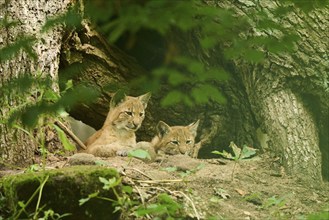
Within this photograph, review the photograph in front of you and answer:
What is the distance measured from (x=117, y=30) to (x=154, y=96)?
561 cm

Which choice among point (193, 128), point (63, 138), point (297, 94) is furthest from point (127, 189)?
point (193, 128)

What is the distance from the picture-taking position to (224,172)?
6547 mm

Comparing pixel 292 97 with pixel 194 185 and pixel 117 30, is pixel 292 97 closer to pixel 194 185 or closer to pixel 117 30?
pixel 194 185

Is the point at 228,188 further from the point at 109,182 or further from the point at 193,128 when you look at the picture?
the point at 193,128

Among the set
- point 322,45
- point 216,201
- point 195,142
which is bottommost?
point 195,142

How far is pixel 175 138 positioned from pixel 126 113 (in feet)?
2.64

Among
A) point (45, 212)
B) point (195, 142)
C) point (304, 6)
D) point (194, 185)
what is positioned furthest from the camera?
point (195, 142)

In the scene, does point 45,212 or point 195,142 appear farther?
point 195,142

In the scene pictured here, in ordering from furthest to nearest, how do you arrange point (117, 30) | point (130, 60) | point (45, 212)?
point (130, 60) → point (45, 212) → point (117, 30)

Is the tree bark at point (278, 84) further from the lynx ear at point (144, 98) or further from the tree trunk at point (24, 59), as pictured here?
the tree trunk at point (24, 59)

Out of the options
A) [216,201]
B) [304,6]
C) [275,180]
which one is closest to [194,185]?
[216,201]

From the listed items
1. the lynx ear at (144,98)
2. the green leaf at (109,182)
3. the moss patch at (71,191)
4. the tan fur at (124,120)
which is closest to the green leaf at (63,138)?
Result: the moss patch at (71,191)

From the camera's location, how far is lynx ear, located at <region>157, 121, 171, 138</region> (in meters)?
8.61

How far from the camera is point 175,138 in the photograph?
873cm
